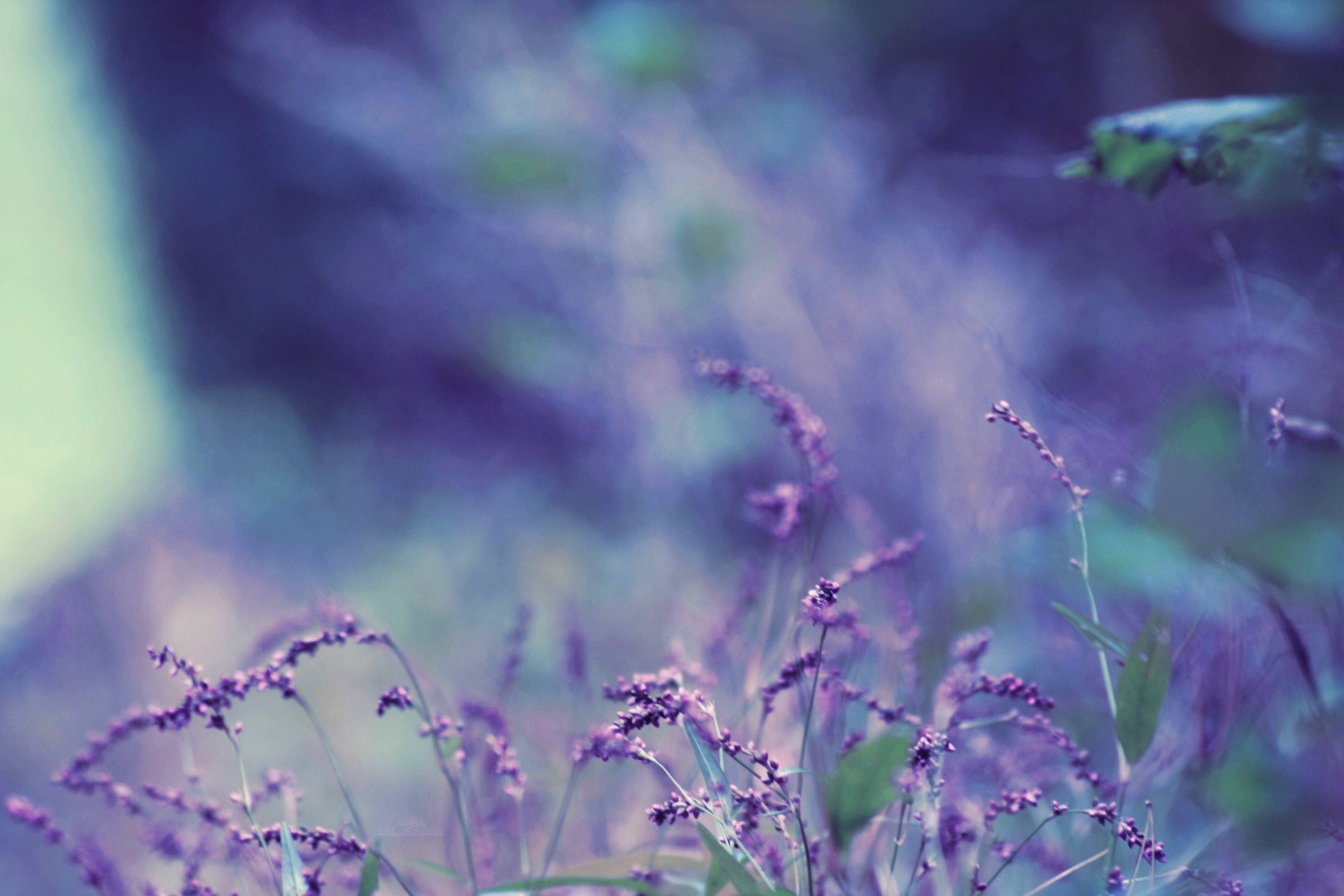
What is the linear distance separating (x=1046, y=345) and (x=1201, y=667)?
720mm

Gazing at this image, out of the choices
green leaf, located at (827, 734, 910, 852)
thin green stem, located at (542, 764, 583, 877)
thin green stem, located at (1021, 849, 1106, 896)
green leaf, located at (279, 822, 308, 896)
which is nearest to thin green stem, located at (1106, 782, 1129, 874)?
thin green stem, located at (1021, 849, 1106, 896)

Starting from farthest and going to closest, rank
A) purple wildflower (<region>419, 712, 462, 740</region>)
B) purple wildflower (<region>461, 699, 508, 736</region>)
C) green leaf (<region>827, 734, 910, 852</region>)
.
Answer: purple wildflower (<region>461, 699, 508, 736</region>), purple wildflower (<region>419, 712, 462, 740</region>), green leaf (<region>827, 734, 910, 852</region>)

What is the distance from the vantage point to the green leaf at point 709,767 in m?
0.37

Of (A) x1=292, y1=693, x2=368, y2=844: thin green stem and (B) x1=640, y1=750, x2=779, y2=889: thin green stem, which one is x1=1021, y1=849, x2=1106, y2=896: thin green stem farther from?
(A) x1=292, y1=693, x2=368, y2=844: thin green stem

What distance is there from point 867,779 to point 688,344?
3.65 ft

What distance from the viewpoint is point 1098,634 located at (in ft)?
1.30

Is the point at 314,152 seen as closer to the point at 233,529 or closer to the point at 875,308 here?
the point at 233,529

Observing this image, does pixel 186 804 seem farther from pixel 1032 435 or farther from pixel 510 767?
pixel 1032 435

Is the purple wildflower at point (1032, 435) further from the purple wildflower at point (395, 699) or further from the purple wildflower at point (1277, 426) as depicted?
the purple wildflower at point (395, 699)

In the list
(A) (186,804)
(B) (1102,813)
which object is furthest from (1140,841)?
(A) (186,804)

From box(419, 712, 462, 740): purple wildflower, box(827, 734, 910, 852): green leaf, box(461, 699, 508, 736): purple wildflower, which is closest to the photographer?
box(827, 734, 910, 852): green leaf

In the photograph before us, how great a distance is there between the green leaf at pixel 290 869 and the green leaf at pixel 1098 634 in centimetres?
36

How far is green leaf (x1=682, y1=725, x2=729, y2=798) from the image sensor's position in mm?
373

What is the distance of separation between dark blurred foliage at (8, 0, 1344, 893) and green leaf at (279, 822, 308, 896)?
0.97 feet
